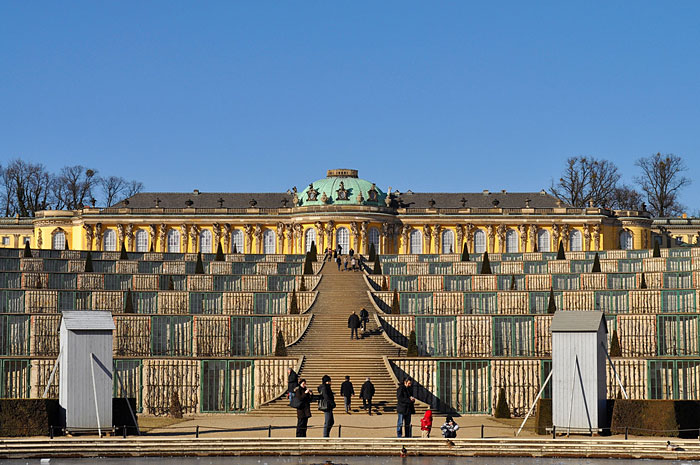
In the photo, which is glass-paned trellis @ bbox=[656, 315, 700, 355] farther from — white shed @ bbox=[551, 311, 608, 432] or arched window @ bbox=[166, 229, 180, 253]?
arched window @ bbox=[166, 229, 180, 253]

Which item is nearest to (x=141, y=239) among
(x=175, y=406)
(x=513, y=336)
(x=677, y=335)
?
(x=513, y=336)

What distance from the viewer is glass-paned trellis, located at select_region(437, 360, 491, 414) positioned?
43625 mm

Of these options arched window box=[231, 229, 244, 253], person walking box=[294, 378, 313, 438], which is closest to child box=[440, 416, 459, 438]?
person walking box=[294, 378, 313, 438]

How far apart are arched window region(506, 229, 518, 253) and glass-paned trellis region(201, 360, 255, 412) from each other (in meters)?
68.8

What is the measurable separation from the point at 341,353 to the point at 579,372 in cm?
1452

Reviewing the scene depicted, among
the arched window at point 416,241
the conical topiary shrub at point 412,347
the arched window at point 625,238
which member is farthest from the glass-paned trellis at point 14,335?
the arched window at point 625,238

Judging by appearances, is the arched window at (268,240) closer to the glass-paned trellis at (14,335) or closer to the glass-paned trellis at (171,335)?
the glass-paned trellis at (171,335)

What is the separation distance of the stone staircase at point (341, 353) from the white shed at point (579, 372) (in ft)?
23.6

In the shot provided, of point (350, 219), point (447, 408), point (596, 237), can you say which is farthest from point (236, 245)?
point (447, 408)

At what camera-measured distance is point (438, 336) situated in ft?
164

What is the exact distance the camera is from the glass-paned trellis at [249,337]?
50406mm

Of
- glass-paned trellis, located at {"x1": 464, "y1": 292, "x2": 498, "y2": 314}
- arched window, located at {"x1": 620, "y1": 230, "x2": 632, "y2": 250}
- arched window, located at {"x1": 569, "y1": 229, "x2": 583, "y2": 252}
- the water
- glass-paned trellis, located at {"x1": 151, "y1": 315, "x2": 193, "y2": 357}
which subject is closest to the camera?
the water

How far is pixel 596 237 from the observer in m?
110

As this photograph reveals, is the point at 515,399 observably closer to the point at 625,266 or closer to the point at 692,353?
the point at 692,353
